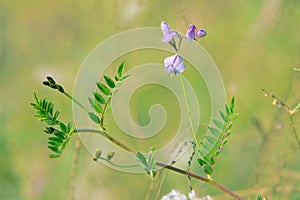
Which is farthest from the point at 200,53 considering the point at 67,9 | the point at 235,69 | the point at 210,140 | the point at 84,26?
the point at 210,140

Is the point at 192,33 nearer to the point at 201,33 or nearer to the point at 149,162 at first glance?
the point at 201,33

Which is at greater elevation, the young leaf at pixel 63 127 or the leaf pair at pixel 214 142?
the leaf pair at pixel 214 142

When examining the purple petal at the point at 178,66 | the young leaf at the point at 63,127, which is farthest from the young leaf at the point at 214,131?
the young leaf at the point at 63,127

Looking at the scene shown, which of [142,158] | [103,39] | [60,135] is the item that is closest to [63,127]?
[60,135]

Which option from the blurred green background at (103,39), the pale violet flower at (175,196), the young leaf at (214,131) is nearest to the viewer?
the pale violet flower at (175,196)

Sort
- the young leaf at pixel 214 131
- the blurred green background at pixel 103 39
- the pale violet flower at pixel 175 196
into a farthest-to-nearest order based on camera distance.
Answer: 1. the blurred green background at pixel 103 39
2. the young leaf at pixel 214 131
3. the pale violet flower at pixel 175 196

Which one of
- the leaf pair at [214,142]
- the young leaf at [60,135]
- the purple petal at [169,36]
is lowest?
the young leaf at [60,135]

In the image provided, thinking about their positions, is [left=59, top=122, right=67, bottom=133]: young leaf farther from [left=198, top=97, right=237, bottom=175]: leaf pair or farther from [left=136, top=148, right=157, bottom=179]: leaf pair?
[left=198, top=97, right=237, bottom=175]: leaf pair

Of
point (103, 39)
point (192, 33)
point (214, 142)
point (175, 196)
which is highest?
point (103, 39)

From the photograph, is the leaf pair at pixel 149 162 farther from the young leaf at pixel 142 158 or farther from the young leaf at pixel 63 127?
the young leaf at pixel 63 127
